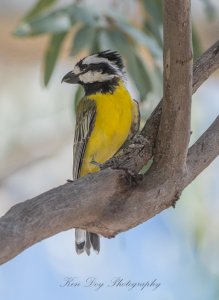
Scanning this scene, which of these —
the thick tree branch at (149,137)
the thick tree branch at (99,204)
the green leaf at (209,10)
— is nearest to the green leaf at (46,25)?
the green leaf at (209,10)

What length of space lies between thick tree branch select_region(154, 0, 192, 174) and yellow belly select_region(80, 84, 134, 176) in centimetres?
78

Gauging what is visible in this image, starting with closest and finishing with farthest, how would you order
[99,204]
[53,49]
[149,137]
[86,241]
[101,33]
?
[99,204]
[149,137]
[86,241]
[101,33]
[53,49]

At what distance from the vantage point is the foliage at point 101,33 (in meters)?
2.97

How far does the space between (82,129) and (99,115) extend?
0.28 ft

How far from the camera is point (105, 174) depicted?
2004mm

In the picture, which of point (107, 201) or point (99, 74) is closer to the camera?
point (107, 201)

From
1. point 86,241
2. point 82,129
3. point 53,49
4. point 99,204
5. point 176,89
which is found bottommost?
point 86,241

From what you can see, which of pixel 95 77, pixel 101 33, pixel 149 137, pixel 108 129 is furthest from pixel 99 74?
pixel 149 137

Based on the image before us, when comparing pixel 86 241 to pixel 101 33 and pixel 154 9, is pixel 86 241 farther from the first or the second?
pixel 154 9

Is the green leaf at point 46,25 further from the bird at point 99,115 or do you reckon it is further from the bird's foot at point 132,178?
the bird's foot at point 132,178

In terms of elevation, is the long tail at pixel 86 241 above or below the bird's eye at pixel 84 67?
below

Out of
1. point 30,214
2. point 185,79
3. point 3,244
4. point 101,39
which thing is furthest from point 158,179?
point 101,39

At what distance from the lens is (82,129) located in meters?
3.02

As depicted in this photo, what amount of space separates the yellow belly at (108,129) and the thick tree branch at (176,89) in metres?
0.78
